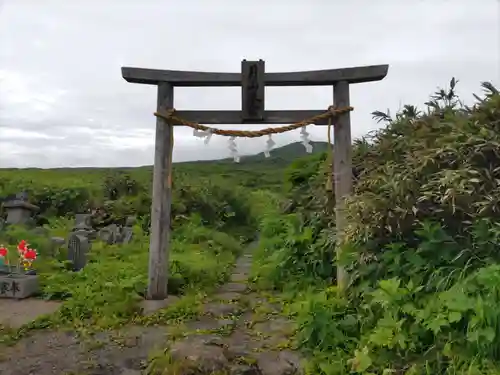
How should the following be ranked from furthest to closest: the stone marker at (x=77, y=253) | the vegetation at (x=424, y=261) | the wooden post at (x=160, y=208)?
the stone marker at (x=77, y=253), the wooden post at (x=160, y=208), the vegetation at (x=424, y=261)

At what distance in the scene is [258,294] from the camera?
21.3 feet

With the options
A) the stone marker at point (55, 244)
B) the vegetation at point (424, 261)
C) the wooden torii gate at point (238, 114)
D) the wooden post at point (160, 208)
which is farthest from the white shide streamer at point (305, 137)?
the stone marker at point (55, 244)

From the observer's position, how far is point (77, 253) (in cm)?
827

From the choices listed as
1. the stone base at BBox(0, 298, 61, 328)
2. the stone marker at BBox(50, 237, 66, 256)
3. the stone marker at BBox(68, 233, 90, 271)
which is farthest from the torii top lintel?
the stone marker at BBox(50, 237, 66, 256)

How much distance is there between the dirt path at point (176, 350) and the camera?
11.8ft

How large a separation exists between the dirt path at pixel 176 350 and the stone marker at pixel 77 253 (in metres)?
3.39

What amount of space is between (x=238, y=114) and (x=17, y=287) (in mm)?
3768

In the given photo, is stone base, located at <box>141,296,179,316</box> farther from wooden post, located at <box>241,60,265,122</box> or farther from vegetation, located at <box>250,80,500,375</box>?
wooden post, located at <box>241,60,265,122</box>

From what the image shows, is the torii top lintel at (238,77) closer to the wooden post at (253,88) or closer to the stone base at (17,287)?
the wooden post at (253,88)

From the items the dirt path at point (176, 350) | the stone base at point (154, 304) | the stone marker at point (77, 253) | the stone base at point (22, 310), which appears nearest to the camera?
the dirt path at point (176, 350)

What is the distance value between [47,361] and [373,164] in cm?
392

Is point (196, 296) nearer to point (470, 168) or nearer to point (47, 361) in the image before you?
point (47, 361)

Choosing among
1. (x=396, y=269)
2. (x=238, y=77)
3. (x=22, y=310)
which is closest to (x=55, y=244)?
(x=22, y=310)

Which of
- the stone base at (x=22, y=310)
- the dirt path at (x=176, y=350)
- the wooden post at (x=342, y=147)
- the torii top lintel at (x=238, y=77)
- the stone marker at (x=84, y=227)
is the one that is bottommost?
the stone base at (x=22, y=310)
